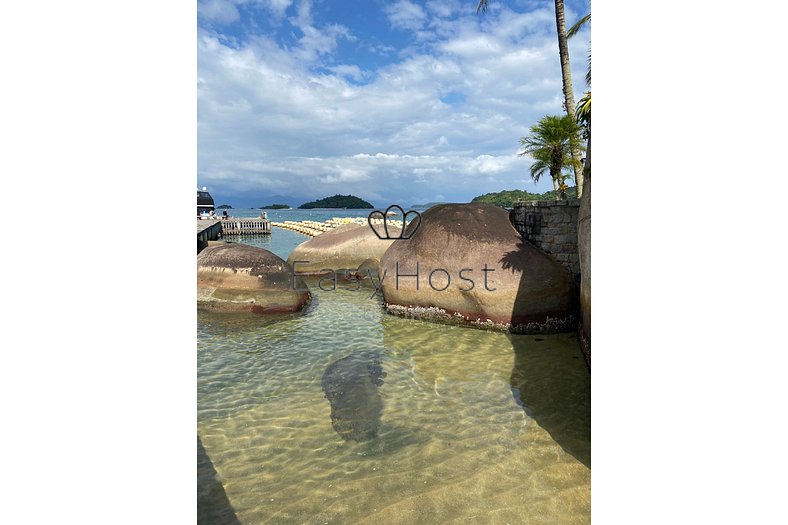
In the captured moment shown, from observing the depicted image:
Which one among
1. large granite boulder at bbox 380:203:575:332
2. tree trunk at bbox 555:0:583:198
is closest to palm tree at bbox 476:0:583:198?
tree trunk at bbox 555:0:583:198

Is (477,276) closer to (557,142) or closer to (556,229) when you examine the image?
(556,229)

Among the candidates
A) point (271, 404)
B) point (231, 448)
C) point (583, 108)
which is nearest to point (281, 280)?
point (271, 404)

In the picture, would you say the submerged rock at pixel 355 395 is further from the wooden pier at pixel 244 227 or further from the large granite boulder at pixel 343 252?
the wooden pier at pixel 244 227

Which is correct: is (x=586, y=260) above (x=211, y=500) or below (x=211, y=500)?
above

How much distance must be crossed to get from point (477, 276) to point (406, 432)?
5167mm

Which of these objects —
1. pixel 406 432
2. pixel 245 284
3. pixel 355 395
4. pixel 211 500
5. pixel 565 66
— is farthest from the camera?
pixel 565 66

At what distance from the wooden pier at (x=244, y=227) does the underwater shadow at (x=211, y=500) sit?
42.0 metres

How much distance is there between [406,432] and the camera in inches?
201

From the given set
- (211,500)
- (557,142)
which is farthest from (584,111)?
(211,500)
